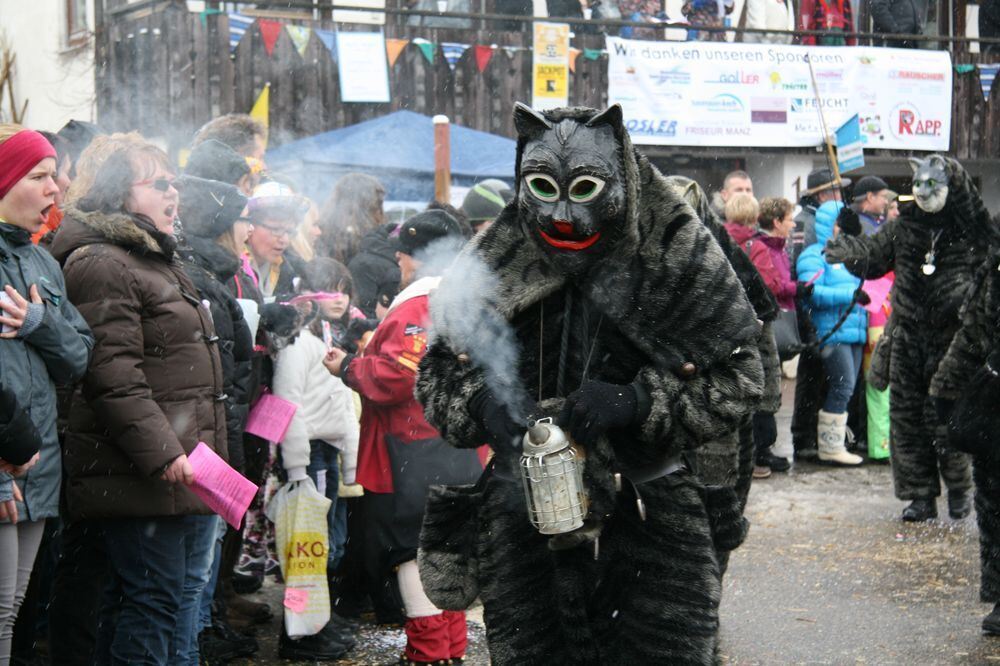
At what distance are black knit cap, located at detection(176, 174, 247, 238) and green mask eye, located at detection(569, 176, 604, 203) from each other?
6.94ft

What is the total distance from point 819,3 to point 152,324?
14.4m

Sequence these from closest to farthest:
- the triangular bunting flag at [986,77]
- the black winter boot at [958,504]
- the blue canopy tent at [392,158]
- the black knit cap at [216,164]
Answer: the black knit cap at [216,164] < the black winter boot at [958,504] < the blue canopy tent at [392,158] < the triangular bunting flag at [986,77]

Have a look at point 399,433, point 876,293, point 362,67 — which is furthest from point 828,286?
point 362,67

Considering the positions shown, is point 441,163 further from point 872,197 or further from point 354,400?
point 872,197

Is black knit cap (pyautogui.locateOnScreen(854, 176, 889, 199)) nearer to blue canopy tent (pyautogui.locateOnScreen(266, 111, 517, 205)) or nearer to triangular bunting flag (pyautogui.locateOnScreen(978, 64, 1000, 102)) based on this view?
blue canopy tent (pyautogui.locateOnScreen(266, 111, 517, 205))

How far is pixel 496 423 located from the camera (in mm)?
3373

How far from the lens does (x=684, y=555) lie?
11.1ft

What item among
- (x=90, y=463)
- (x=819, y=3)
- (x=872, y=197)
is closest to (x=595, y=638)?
(x=90, y=463)

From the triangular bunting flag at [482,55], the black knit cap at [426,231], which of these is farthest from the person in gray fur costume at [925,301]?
the triangular bunting flag at [482,55]

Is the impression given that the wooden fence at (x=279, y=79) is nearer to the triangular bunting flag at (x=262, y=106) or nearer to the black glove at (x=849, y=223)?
the triangular bunting flag at (x=262, y=106)

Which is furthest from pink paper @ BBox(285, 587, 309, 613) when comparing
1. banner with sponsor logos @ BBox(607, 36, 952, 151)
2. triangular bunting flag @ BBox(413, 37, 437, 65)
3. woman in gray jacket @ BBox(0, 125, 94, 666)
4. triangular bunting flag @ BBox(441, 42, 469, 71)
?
banner with sponsor logos @ BBox(607, 36, 952, 151)

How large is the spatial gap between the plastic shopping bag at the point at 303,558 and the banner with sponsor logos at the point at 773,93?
1020cm

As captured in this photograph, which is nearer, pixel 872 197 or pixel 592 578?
pixel 592 578

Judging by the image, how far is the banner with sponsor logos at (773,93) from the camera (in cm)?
1505
